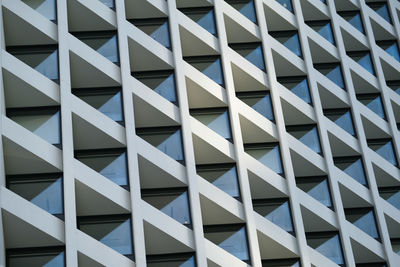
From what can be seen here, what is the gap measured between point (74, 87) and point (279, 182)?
9158 mm

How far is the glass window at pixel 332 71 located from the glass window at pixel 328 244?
866cm

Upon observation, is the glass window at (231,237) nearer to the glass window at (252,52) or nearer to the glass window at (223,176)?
the glass window at (223,176)

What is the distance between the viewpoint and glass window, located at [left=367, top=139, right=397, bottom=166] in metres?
39.3

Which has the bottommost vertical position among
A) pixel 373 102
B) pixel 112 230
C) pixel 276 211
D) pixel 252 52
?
pixel 112 230

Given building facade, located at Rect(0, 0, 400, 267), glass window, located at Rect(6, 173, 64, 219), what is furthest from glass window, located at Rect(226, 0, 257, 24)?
glass window, located at Rect(6, 173, 64, 219)

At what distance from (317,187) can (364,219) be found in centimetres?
253

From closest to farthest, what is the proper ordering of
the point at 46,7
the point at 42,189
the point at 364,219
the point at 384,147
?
1. the point at 42,189
2. the point at 46,7
3. the point at 364,219
4. the point at 384,147

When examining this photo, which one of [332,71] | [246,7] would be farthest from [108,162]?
[332,71]

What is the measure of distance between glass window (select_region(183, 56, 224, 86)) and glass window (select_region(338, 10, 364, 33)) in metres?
9.58

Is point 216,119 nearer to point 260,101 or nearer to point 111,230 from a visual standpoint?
point 260,101

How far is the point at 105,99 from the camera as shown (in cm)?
3428

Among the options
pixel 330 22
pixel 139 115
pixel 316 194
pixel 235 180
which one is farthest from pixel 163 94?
pixel 330 22

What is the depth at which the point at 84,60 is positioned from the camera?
1336 inches

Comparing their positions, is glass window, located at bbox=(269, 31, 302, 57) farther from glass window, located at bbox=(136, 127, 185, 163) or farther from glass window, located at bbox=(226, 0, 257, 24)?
glass window, located at bbox=(136, 127, 185, 163)
